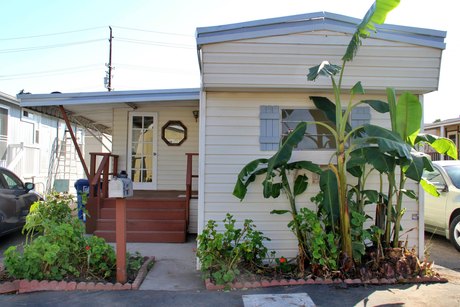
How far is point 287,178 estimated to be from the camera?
5574 mm

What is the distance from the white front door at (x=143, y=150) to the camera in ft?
31.9

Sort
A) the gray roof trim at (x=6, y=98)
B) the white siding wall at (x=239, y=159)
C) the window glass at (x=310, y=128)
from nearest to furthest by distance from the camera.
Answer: the white siding wall at (x=239, y=159)
the window glass at (x=310, y=128)
the gray roof trim at (x=6, y=98)

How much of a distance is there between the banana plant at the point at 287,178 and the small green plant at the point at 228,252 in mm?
455

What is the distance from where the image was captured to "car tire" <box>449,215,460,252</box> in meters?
6.70

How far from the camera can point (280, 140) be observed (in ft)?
18.5

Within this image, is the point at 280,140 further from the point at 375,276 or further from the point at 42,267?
the point at 42,267

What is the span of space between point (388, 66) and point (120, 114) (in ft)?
21.7

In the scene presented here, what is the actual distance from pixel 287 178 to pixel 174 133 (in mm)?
4966

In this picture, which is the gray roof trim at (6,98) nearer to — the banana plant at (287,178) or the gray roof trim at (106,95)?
the gray roof trim at (106,95)

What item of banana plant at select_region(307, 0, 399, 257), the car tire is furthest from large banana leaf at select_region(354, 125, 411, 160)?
the car tire

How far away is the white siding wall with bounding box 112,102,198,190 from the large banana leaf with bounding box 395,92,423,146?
5784mm

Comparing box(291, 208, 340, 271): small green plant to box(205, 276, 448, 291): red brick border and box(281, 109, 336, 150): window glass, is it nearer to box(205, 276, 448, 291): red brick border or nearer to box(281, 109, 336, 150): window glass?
box(205, 276, 448, 291): red brick border

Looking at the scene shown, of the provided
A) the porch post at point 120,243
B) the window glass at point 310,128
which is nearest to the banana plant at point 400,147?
the window glass at point 310,128

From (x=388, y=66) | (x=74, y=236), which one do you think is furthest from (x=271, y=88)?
(x=74, y=236)
